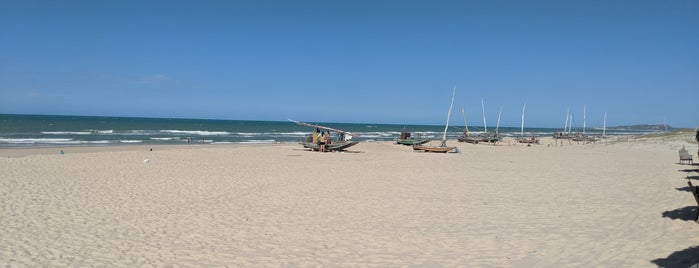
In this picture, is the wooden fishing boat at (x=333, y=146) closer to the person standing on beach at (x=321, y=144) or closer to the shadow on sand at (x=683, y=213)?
the person standing on beach at (x=321, y=144)

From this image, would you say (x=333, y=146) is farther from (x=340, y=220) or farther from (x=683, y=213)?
(x=683, y=213)

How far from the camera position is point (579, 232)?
752 cm

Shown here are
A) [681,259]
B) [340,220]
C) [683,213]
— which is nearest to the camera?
[681,259]

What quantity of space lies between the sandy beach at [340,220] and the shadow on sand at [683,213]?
3 centimetres

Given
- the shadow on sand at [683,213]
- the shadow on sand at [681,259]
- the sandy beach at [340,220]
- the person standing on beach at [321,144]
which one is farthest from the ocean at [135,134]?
the shadow on sand at [681,259]

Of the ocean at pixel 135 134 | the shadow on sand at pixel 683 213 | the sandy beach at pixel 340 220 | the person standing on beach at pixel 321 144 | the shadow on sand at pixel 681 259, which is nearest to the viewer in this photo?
the shadow on sand at pixel 681 259

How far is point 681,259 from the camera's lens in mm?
5777

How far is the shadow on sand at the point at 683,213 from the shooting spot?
823 cm

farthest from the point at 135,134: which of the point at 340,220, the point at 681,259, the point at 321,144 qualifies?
the point at 681,259

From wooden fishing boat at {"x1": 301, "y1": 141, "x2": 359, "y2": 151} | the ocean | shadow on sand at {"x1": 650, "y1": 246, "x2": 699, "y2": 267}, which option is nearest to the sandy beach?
shadow on sand at {"x1": 650, "y1": 246, "x2": 699, "y2": 267}

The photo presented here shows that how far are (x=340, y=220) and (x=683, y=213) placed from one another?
20.8 ft

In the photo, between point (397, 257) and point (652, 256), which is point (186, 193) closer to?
point (397, 257)

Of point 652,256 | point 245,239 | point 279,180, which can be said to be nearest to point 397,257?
point 245,239

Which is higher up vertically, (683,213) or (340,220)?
(683,213)
